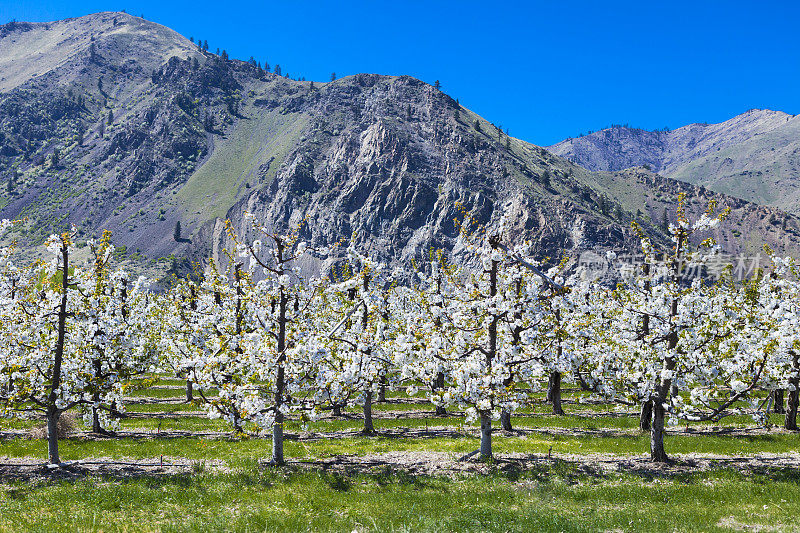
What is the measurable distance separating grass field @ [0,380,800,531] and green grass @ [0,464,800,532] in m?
0.06

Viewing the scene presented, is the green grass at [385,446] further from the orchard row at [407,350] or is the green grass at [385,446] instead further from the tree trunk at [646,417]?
the orchard row at [407,350]

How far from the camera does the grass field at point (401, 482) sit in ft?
39.5

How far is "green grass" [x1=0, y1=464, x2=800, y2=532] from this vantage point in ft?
38.3

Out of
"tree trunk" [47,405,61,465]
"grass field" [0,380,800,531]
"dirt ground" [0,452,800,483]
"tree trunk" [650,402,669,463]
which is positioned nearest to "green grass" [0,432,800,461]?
"grass field" [0,380,800,531]

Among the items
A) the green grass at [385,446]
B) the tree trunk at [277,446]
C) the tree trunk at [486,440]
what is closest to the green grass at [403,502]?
the tree trunk at [277,446]

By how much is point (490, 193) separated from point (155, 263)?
13013 centimetres

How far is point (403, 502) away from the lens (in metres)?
14.0

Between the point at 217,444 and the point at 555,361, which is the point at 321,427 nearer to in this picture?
the point at 217,444

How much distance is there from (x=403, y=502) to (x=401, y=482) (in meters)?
2.26

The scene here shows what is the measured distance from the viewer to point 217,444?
72.8 feet

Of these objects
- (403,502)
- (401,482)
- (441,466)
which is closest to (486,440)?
(441,466)

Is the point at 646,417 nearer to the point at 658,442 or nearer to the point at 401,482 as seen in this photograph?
the point at 658,442

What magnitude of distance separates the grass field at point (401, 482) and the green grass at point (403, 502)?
61mm

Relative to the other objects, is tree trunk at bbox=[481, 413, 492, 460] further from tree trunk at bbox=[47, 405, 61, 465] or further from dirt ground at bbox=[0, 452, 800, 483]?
tree trunk at bbox=[47, 405, 61, 465]
